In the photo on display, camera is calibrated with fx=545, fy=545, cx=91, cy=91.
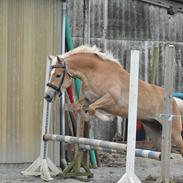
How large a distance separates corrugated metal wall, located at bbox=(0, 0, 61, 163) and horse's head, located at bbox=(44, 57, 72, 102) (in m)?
1.43

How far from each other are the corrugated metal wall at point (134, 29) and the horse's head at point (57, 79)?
10.8 feet

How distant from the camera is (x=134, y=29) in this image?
11320 mm

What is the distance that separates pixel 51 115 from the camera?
896 cm

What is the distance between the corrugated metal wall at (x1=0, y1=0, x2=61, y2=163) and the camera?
8789 mm

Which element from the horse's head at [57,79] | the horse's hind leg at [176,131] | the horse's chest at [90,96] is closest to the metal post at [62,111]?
the horse's head at [57,79]

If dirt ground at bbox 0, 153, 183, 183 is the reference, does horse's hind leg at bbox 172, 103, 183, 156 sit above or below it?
above

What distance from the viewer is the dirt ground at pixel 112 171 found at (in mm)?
7871

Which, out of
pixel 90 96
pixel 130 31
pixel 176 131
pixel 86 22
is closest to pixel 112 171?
pixel 176 131

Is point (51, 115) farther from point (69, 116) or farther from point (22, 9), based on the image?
point (22, 9)

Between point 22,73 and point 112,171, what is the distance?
7.08 ft

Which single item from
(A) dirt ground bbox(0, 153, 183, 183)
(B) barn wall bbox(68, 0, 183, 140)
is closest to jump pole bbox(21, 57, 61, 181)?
(A) dirt ground bbox(0, 153, 183, 183)

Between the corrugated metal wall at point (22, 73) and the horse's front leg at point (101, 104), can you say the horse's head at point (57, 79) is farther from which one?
the corrugated metal wall at point (22, 73)

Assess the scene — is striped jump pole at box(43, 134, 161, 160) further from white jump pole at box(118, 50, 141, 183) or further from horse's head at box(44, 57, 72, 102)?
horse's head at box(44, 57, 72, 102)

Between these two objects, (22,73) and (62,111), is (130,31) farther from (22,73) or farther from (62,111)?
(22,73)
